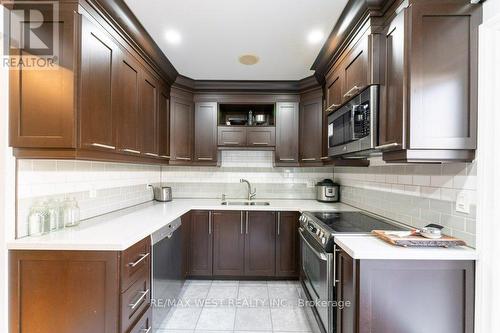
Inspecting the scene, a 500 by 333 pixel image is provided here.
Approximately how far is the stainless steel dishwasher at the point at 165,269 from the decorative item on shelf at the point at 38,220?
2.22 ft

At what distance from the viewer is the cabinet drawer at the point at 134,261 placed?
1.49 meters

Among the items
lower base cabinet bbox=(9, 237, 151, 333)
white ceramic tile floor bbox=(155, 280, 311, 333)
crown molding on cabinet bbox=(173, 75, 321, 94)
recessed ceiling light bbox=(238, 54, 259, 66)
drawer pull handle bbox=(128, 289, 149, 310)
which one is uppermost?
recessed ceiling light bbox=(238, 54, 259, 66)

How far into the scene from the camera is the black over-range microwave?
1.64 meters

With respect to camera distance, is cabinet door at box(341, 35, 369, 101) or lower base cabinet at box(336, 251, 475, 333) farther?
cabinet door at box(341, 35, 369, 101)

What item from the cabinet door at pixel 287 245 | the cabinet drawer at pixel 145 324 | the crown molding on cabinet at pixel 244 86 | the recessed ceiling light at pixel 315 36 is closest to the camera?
the cabinet drawer at pixel 145 324

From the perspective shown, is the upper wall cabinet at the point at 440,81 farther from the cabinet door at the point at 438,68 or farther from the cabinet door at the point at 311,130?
the cabinet door at the point at 311,130

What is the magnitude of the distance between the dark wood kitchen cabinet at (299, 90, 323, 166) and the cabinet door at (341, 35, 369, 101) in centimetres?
→ 99

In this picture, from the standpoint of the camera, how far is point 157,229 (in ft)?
6.31

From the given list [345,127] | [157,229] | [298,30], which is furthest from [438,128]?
[157,229]

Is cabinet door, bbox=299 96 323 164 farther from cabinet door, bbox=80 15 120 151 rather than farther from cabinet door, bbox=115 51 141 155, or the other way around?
cabinet door, bbox=80 15 120 151

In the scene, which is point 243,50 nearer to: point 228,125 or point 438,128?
point 228,125

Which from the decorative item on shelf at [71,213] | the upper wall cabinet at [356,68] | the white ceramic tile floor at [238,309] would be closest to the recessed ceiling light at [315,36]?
the upper wall cabinet at [356,68]

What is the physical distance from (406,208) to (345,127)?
2.64 feet

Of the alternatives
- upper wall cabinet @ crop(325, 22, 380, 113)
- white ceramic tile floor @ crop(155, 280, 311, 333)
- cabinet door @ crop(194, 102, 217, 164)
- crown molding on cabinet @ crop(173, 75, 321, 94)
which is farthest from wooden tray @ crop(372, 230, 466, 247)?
cabinet door @ crop(194, 102, 217, 164)
